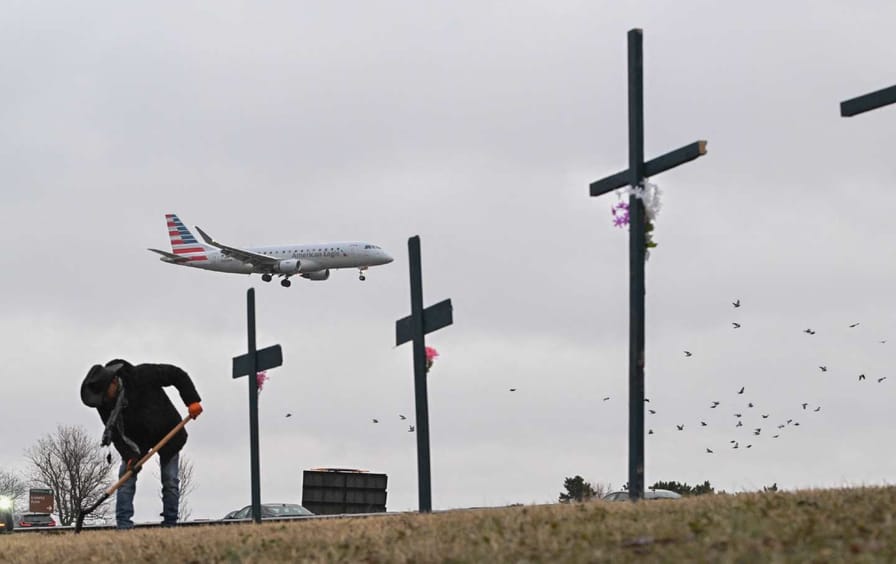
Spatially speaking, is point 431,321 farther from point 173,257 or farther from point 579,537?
point 173,257

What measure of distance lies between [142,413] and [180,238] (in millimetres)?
91492

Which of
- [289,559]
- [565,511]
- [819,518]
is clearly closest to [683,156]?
[565,511]

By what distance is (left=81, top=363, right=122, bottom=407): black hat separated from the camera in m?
16.7

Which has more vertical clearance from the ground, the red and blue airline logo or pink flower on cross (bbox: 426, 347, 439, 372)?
the red and blue airline logo


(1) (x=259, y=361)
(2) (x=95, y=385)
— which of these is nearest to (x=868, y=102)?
Answer: (1) (x=259, y=361)

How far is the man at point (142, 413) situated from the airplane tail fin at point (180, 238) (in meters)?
85.0

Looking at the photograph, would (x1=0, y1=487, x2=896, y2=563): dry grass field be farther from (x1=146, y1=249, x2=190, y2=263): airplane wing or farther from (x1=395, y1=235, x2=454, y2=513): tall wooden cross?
(x1=146, y1=249, x2=190, y2=263): airplane wing

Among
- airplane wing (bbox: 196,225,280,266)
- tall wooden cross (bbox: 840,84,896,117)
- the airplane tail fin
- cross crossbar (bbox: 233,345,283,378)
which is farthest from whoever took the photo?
the airplane tail fin

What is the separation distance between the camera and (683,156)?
590 inches

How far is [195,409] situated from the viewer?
655 inches

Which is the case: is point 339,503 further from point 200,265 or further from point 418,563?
point 200,265

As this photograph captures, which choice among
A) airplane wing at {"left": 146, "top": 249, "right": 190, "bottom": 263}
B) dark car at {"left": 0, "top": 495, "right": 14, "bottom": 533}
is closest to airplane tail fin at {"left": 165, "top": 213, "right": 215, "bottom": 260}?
airplane wing at {"left": 146, "top": 249, "right": 190, "bottom": 263}

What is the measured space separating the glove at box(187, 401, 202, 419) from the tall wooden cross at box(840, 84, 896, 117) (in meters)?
7.87

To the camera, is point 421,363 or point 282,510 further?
point 282,510
